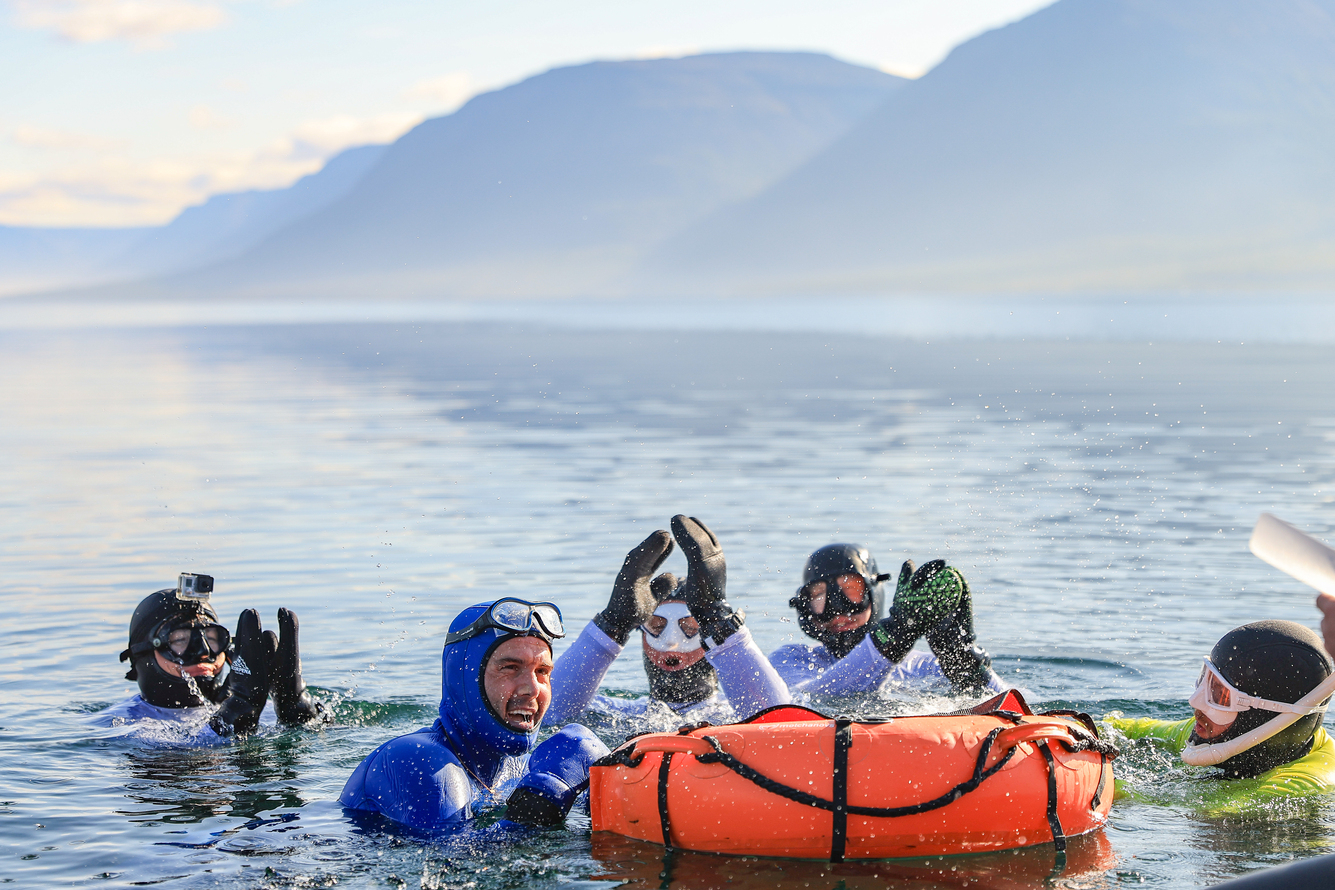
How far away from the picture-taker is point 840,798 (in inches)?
235

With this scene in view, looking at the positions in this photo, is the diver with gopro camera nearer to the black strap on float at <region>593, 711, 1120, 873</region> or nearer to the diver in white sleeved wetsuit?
the diver in white sleeved wetsuit

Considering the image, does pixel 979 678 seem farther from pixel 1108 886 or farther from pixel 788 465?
pixel 788 465

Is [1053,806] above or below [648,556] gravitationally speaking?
below

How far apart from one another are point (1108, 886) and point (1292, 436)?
67.9 feet

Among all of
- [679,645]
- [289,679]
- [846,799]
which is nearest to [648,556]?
[679,645]

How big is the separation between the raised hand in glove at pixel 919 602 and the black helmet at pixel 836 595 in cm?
117

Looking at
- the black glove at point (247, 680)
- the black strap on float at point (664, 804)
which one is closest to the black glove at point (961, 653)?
the black strap on float at point (664, 804)

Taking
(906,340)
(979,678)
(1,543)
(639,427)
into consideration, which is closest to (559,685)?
(979,678)

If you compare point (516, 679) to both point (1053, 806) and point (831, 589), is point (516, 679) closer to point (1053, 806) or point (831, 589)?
point (1053, 806)

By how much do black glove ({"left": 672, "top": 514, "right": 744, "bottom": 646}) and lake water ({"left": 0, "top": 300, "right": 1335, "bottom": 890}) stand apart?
1.43 m

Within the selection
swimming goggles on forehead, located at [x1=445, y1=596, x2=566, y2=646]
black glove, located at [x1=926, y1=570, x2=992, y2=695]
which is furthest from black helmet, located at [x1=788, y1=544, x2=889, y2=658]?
swimming goggles on forehead, located at [x1=445, y1=596, x2=566, y2=646]

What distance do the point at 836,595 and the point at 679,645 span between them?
1.60 metres

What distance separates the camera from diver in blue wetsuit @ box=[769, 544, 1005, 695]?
8156mm

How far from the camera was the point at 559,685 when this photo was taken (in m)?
8.25
